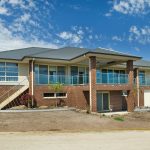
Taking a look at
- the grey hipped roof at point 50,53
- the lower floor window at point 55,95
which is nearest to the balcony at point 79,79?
the lower floor window at point 55,95

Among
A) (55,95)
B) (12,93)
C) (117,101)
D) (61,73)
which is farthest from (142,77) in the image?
(12,93)

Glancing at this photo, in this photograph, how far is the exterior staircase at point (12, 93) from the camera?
24.4 m

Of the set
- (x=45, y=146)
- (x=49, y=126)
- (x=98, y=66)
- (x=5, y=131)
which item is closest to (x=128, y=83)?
(x=98, y=66)

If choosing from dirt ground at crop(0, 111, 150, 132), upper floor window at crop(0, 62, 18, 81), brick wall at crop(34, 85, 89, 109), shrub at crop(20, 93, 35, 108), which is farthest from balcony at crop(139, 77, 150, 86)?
upper floor window at crop(0, 62, 18, 81)

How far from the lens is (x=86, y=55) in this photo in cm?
2461

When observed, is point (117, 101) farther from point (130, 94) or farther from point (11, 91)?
point (11, 91)

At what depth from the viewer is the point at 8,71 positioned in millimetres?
26844

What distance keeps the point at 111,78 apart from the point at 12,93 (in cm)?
1031

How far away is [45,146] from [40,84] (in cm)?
1586

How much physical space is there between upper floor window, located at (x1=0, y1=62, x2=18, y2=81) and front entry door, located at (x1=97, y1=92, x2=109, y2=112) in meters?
9.48

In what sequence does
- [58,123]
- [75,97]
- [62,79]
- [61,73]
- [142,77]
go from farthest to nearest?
[142,77] → [61,73] → [62,79] → [75,97] → [58,123]

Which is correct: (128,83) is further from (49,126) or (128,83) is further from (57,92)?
(49,126)

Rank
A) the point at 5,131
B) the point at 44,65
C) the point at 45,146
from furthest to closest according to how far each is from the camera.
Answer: the point at 44,65 → the point at 5,131 → the point at 45,146

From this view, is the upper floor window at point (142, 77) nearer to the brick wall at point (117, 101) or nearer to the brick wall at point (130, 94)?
the brick wall at point (117, 101)
